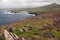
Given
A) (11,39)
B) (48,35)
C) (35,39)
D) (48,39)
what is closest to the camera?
(11,39)

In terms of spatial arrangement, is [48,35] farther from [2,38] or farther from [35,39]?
→ [2,38]

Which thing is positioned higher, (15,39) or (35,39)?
(15,39)

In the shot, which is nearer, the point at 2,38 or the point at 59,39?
the point at 2,38

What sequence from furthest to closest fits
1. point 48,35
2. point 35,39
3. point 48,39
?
1. point 48,35
2. point 48,39
3. point 35,39

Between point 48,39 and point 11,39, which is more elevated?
point 11,39

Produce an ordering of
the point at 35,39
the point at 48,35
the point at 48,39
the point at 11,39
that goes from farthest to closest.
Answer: the point at 48,35 → the point at 48,39 → the point at 35,39 → the point at 11,39

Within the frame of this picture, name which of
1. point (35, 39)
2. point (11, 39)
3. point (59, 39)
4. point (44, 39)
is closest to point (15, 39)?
point (11, 39)

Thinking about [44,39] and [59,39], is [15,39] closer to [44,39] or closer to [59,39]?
[44,39]

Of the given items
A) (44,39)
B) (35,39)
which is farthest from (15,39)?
(44,39)

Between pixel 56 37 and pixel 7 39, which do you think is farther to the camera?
pixel 56 37
